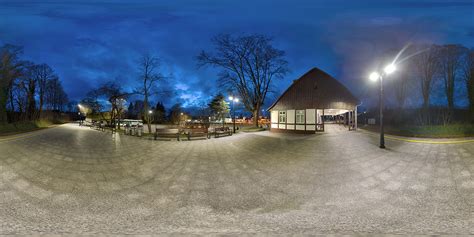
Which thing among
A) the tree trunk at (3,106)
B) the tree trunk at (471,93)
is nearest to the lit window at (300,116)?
the tree trunk at (471,93)

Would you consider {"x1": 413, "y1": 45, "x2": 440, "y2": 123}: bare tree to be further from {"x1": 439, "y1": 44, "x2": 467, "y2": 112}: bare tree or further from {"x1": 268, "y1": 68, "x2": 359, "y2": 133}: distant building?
{"x1": 268, "y1": 68, "x2": 359, "y2": 133}: distant building

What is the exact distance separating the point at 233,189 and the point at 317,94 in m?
12.7

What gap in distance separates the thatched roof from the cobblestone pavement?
778 centimetres

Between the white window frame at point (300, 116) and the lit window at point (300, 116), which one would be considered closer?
the white window frame at point (300, 116)

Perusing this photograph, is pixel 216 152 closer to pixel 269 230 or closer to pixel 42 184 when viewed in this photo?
pixel 269 230

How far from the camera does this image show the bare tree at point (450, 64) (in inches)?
535

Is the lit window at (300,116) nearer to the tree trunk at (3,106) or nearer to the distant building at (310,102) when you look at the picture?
the distant building at (310,102)

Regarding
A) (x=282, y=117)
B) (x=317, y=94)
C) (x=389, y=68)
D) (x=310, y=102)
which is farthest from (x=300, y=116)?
(x=389, y=68)

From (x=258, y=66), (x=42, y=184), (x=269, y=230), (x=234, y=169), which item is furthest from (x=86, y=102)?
(x=269, y=230)

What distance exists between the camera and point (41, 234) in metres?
3.37

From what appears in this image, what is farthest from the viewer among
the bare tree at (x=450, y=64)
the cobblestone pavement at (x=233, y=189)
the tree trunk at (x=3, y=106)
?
the bare tree at (x=450, y=64)

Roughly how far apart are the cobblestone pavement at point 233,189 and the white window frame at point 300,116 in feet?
25.0

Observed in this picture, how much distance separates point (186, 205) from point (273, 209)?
6.44ft

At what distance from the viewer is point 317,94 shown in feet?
50.1
